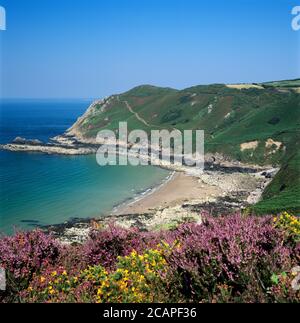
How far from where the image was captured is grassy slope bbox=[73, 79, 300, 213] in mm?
90000

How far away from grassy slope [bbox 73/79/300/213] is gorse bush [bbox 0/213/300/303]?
128 ft

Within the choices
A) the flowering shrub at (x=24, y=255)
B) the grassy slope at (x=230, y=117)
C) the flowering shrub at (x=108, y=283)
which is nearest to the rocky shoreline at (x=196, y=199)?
the grassy slope at (x=230, y=117)

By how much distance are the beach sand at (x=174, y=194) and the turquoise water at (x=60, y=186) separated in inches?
123

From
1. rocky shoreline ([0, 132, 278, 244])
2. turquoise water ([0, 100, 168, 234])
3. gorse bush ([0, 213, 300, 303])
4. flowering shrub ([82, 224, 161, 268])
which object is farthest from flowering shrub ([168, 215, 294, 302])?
turquoise water ([0, 100, 168, 234])

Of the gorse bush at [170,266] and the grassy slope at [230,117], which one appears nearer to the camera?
the gorse bush at [170,266]

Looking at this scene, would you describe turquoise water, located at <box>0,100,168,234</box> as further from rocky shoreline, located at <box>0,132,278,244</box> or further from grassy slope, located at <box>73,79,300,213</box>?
grassy slope, located at <box>73,79,300,213</box>

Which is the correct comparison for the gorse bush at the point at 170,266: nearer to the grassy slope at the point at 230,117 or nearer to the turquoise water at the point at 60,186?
the turquoise water at the point at 60,186

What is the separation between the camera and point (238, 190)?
6706 cm

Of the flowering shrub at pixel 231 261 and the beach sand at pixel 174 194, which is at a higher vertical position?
the flowering shrub at pixel 231 261

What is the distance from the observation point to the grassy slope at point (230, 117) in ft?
295

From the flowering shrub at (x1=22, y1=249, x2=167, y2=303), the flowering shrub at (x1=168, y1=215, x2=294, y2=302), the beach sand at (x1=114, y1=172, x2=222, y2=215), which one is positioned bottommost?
the beach sand at (x1=114, y1=172, x2=222, y2=215)
